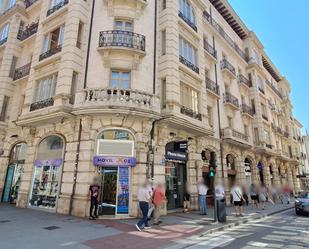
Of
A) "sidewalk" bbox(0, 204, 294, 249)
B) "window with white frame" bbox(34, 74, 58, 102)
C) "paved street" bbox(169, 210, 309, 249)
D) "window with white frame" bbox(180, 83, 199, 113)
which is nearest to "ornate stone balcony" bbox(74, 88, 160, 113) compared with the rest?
"window with white frame" bbox(34, 74, 58, 102)

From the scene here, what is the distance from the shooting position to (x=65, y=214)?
11.5 m

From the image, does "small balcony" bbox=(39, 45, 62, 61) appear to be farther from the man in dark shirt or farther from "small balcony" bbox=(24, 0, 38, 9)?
the man in dark shirt

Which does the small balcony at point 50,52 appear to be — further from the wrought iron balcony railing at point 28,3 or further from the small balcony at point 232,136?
the small balcony at point 232,136

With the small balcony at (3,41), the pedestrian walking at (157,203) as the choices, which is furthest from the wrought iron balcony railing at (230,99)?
the small balcony at (3,41)

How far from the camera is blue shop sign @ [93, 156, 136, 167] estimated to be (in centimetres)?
1152

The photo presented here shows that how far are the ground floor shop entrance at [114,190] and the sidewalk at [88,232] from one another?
961 millimetres

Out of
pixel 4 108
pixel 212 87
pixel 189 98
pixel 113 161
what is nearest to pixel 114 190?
pixel 113 161

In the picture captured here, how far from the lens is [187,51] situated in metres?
16.5

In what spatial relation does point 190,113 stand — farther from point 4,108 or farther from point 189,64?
point 4,108

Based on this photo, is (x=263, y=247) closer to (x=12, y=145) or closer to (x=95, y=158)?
(x=95, y=158)

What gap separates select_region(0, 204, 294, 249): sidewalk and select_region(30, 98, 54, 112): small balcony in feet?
19.8

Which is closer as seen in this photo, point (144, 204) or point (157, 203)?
point (144, 204)

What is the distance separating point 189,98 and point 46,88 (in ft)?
30.6

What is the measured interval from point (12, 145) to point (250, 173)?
2175cm
